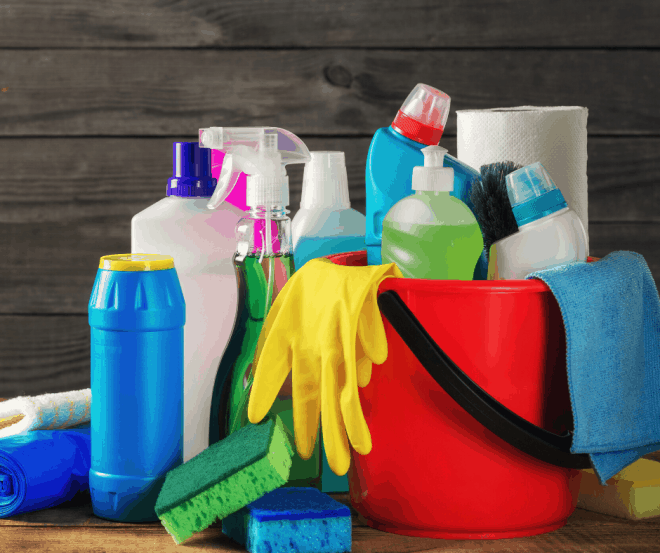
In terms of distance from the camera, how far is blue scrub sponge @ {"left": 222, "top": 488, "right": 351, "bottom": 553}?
1.29 ft

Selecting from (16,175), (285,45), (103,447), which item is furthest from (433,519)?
(16,175)

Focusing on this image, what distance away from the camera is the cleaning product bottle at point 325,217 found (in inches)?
22.2

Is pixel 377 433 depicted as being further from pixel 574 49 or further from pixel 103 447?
pixel 574 49

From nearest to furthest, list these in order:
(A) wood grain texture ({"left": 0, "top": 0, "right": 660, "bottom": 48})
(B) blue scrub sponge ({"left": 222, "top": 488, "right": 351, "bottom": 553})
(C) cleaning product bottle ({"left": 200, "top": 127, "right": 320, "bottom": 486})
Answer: (B) blue scrub sponge ({"left": 222, "top": 488, "right": 351, "bottom": 553}), (C) cleaning product bottle ({"left": 200, "top": 127, "right": 320, "bottom": 486}), (A) wood grain texture ({"left": 0, "top": 0, "right": 660, "bottom": 48})

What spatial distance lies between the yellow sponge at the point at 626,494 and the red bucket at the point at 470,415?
6 centimetres

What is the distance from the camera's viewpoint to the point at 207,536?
436mm

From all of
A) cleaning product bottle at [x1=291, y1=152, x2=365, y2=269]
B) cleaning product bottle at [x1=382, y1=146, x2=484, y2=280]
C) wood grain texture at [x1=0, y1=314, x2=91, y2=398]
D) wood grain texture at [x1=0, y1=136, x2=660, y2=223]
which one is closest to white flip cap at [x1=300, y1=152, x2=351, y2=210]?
cleaning product bottle at [x1=291, y1=152, x2=365, y2=269]

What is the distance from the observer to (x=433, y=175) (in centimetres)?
47

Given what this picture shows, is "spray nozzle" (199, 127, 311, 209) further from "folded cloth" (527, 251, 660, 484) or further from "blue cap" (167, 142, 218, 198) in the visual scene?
"folded cloth" (527, 251, 660, 484)

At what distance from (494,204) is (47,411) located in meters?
0.37

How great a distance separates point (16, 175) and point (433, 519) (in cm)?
86

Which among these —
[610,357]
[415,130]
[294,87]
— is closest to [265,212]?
[415,130]

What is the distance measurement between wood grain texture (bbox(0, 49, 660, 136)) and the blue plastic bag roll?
0.62m

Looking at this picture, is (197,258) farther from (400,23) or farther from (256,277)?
(400,23)
